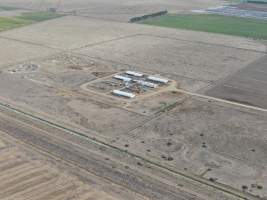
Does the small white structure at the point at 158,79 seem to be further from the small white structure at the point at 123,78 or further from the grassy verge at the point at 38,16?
the grassy verge at the point at 38,16

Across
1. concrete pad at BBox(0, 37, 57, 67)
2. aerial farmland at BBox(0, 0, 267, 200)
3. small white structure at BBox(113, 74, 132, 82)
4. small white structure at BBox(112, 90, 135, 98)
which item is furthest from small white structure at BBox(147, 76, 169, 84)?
concrete pad at BBox(0, 37, 57, 67)

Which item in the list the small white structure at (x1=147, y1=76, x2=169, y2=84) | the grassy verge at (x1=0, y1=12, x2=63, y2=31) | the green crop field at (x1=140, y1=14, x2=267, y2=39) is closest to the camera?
the small white structure at (x1=147, y1=76, x2=169, y2=84)

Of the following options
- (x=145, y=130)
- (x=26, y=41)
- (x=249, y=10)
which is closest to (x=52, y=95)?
(x=145, y=130)

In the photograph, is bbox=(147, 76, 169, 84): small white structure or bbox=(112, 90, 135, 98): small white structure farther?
bbox=(147, 76, 169, 84): small white structure

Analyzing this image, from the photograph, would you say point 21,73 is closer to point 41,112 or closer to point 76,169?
point 41,112

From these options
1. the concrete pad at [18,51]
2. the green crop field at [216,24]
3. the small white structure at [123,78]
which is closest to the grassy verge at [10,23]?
the concrete pad at [18,51]

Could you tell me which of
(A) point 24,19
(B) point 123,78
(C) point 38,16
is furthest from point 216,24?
(A) point 24,19

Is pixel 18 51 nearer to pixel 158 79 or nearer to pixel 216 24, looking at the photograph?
pixel 158 79

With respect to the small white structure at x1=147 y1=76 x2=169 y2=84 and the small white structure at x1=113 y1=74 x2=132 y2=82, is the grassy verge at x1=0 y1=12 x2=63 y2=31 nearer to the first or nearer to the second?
the small white structure at x1=113 y1=74 x2=132 y2=82
